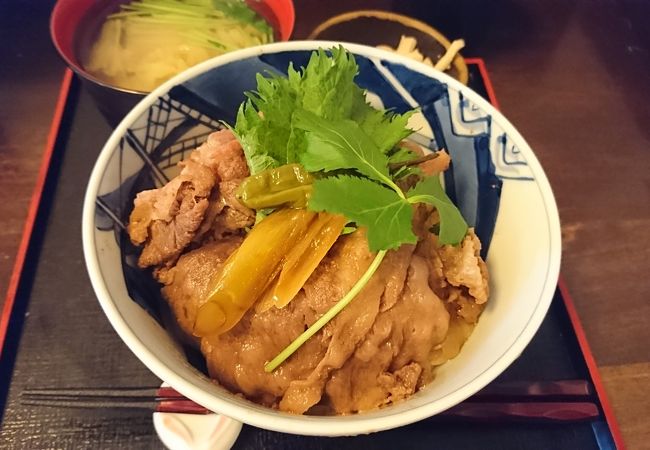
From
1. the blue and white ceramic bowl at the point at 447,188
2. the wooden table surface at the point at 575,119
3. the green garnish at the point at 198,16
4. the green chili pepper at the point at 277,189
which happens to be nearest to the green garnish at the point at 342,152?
the green chili pepper at the point at 277,189

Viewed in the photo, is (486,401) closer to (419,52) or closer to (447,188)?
(447,188)

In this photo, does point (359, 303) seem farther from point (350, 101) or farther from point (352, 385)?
point (350, 101)

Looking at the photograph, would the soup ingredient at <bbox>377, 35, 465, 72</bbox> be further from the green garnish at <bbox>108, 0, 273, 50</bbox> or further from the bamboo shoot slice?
the bamboo shoot slice

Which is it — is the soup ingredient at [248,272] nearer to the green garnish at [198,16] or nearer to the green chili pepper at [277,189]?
the green chili pepper at [277,189]

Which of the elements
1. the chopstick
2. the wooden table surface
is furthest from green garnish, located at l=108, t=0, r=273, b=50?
the chopstick

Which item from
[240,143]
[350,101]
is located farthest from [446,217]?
[240,143]

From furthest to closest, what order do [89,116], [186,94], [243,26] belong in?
[243,26], [89,116], [186,94]
